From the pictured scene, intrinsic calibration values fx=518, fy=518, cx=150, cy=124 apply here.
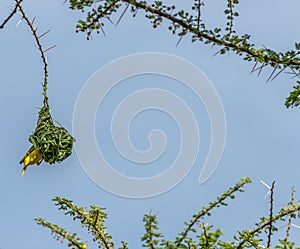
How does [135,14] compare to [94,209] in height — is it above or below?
above

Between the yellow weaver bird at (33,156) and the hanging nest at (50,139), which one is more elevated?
the hanging nest at (50,139)

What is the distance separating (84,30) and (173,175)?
1.19m

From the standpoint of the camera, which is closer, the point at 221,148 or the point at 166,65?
the point at 221,148

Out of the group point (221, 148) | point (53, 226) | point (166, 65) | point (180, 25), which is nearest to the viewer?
point (180, 25)

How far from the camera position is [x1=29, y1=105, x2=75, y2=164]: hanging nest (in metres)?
2.42

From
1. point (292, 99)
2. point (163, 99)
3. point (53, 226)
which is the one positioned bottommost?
point (53, 226)

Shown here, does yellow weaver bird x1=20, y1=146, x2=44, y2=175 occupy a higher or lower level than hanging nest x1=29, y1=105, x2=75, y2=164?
lower

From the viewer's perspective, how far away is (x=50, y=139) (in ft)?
7.94

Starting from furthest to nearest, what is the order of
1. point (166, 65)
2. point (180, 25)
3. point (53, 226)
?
point (166, 65) → point (53, 226) → point (180, 25)

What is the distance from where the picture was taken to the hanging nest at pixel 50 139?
2.42 metres

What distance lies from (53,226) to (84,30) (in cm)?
77

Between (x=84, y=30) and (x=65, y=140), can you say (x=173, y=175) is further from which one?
(x=84, y=30)

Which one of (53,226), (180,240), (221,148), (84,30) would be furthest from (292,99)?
(53,226)

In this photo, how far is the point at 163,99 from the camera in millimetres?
2920
